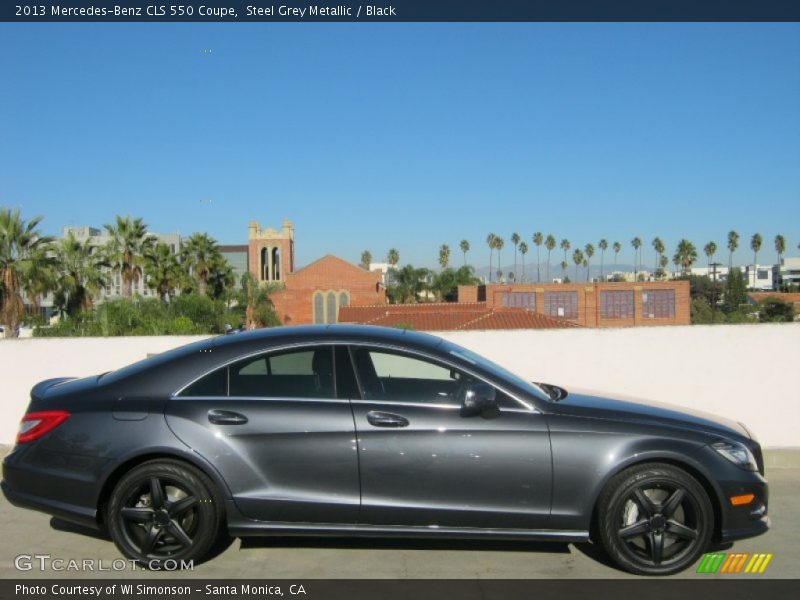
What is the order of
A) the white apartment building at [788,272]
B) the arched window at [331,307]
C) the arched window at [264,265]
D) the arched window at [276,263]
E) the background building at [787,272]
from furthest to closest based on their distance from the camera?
1. the white apartment building at [788,272]
2. the background building at [787,272]
3. the arched window at [264,265]
4. the arched window at [276,263]
5. the arched window at [331,307]

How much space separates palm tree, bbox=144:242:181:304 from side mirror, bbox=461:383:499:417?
151ft

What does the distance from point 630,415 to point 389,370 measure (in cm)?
154

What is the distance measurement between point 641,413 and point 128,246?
1868 inches

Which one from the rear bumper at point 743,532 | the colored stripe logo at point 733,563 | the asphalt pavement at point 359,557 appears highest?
the rear bumper at point 743,532

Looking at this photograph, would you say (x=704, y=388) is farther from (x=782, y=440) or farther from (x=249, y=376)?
(x=249, y=376)

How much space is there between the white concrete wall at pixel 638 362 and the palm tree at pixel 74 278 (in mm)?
22553

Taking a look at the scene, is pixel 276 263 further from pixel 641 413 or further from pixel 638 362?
pixel 641 413

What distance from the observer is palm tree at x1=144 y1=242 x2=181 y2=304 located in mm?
48250

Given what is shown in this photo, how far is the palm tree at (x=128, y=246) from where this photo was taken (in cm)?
4731

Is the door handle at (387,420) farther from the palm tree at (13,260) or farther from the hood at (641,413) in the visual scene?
the palm tree at (13,260)

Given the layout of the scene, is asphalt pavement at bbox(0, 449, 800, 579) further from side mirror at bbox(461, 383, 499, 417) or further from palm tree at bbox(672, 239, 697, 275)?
palm tree at bbox(672, 239, 697, 275)

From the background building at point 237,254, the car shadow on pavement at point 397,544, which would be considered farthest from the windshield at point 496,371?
the background building at point 237,254

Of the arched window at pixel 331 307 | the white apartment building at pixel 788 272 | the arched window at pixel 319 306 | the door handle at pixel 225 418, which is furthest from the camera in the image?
the white apartment building at pixel 788 272

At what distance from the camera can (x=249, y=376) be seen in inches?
183
